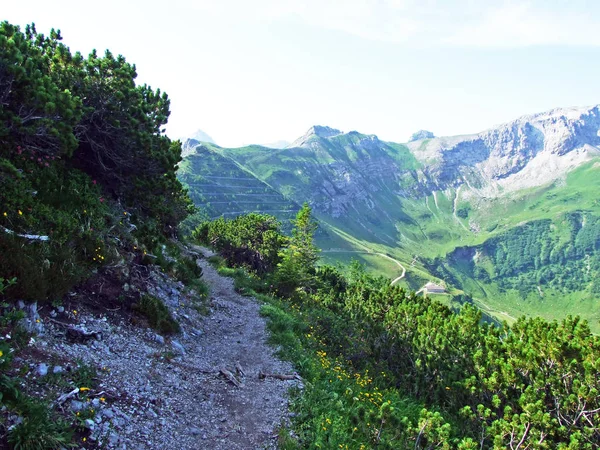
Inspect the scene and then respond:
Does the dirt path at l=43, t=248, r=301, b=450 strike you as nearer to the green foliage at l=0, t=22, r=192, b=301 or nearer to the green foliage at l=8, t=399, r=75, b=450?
the green foliage at l=8, t=399, r=75, b=450

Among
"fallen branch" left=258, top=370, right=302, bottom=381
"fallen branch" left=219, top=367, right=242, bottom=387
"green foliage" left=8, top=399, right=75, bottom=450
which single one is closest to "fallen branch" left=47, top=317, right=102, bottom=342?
"green foliage" left=8, top=399, right=75, bottom=450

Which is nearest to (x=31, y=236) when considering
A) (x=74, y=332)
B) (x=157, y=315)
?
(x=74, y=332)

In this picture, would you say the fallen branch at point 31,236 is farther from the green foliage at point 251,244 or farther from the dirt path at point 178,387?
the green foliage at point 251,244

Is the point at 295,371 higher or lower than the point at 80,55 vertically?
lower

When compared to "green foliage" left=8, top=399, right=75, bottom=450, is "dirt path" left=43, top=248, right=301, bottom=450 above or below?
below

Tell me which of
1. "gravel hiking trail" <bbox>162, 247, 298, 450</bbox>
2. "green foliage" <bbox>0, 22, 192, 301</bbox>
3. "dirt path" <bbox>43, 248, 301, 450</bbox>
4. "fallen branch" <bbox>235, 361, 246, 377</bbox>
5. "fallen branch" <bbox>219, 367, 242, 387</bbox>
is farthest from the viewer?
"fallen branch" <bbox>235, 361, 246, 377</bbox>

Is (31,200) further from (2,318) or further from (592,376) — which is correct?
(592,376)

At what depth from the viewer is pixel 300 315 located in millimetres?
25109

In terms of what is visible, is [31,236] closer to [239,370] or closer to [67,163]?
[67,163]

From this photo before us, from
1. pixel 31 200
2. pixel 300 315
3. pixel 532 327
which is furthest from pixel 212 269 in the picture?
pixel 532 327

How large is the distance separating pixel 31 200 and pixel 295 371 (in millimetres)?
11174

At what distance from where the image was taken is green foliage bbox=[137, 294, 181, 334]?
45.5ft

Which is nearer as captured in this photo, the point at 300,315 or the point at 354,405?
the point at 354,405

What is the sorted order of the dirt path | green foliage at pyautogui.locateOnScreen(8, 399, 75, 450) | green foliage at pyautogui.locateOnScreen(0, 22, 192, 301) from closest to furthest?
green foliage at pyautogui.locateOnScreen(8, 399, 75, 450)
the dirt path
green foliage at pyautogui.locateOnScreen(0, 22, 192, 301)
